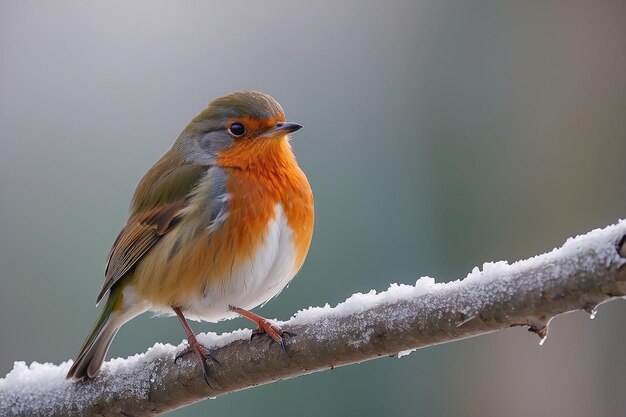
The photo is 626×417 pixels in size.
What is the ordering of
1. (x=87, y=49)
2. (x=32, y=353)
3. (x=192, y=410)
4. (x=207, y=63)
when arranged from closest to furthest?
1. (x=192, y=410)
2. (x=32, y=353)
3. (x=207, y=63)
4. (x=87, y=49)

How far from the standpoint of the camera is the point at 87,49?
33.4ft

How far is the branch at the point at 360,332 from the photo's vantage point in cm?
234

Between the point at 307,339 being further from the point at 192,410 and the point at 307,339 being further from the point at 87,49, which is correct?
the point at 87,49

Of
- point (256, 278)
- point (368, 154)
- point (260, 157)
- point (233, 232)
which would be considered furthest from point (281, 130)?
point (368, 154)

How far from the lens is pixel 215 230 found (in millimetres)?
3578

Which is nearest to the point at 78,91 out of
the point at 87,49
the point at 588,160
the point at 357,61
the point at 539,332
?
the point at 87,49

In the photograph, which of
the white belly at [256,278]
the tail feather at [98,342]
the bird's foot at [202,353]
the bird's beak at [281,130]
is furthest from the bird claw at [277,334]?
the bird's beak at [281,130]

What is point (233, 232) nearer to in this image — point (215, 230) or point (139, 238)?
point (215, 230)

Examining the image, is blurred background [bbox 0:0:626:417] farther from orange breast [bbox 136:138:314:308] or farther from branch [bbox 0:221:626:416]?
branch [bbox 0:221:626:416]

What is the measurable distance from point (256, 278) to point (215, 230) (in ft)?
0.82

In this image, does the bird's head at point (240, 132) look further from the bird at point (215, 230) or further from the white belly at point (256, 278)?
the white belly at point (256, 278)

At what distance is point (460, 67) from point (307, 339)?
7.08 metres

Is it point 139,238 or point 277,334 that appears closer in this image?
point 277,334

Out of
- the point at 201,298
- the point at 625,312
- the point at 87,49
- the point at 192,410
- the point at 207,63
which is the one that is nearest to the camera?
the point at 201,298
